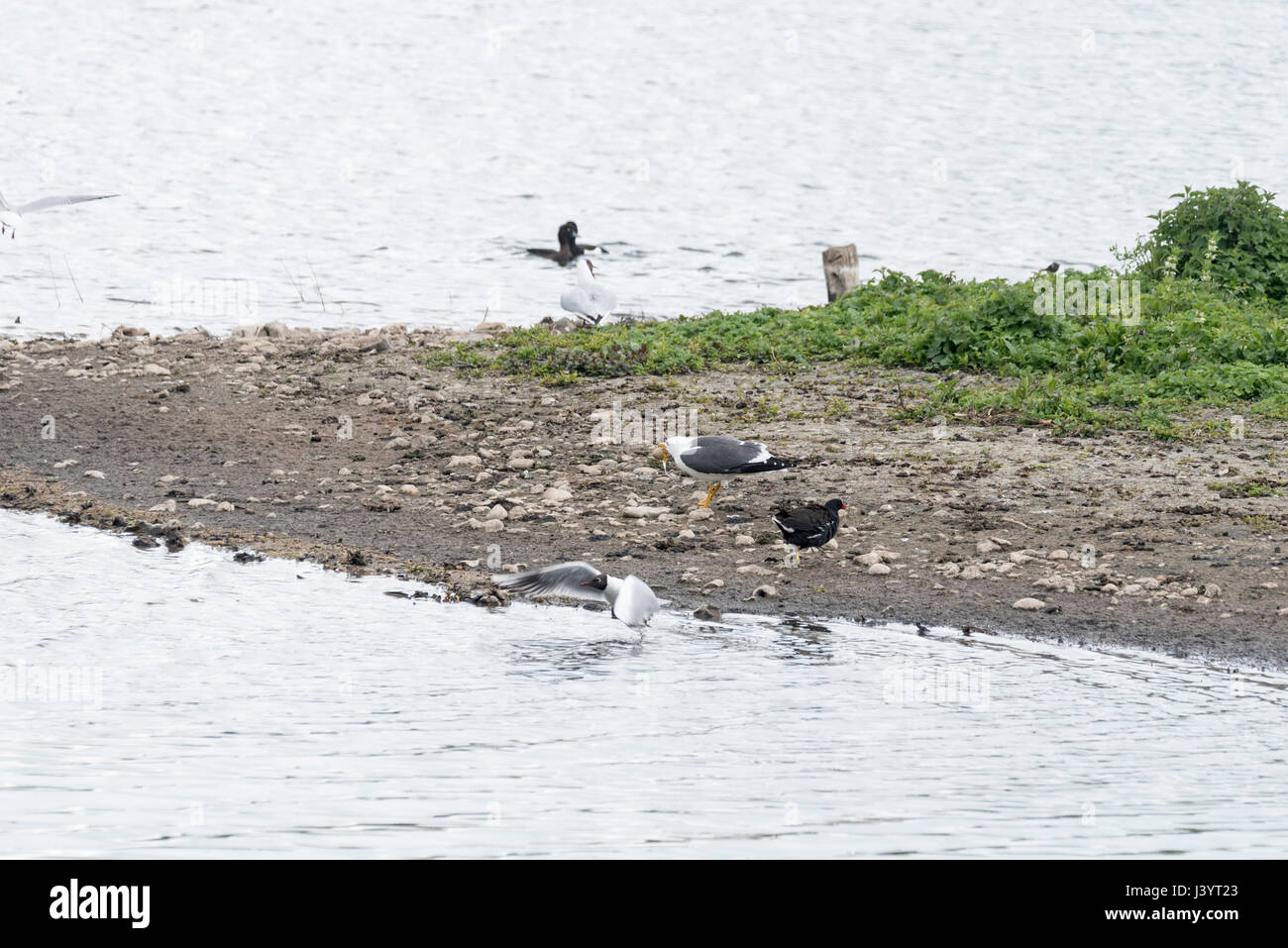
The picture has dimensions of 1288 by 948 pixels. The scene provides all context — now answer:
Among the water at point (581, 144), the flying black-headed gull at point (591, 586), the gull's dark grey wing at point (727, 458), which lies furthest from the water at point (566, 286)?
the gull's dark grey wing at point (727, 458)

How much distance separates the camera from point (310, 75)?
44281mm

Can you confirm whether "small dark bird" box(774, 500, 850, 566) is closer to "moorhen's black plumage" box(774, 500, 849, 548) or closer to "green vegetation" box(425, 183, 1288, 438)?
"moorhen's black plumage" box(774, 500, 849, 548)

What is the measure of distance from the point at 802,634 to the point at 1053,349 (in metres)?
6.41

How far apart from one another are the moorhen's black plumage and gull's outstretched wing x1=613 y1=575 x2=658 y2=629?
134 cm

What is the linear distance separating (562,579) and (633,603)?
1.93 feet

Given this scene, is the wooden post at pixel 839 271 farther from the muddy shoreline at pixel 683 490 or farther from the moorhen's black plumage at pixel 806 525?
the moorhen's black plumage at pixel 806 525
